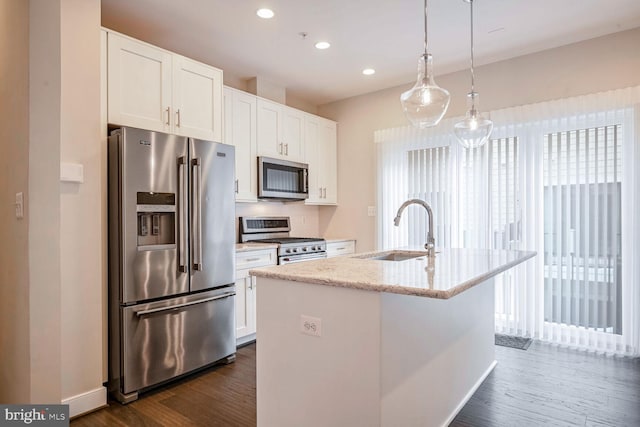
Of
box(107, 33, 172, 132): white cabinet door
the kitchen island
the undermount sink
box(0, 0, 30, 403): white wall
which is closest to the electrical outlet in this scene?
the kitchen island

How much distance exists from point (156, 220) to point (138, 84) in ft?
3.25

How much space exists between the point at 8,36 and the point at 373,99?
141 inches

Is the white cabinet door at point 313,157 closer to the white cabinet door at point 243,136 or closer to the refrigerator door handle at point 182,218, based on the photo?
the white cabinet door at point 243,136

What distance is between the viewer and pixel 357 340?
5.21 feet

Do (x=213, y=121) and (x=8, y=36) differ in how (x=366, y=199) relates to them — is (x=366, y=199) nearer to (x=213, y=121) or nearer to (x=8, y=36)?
(x=213, y=121)

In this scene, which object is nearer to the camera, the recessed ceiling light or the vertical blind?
the recessed ceiling light

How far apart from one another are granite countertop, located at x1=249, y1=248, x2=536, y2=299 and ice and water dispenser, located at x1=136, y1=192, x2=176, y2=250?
3.66 feet

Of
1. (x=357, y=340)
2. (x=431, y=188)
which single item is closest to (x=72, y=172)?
(x=357, y=340)

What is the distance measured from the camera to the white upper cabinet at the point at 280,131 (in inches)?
160

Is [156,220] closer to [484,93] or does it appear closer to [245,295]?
[245,295]

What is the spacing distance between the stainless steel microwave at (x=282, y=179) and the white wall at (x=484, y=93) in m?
0.76

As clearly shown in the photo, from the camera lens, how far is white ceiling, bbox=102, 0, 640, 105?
9.20 ft

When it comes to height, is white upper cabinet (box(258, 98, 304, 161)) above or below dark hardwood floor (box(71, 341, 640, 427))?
above
